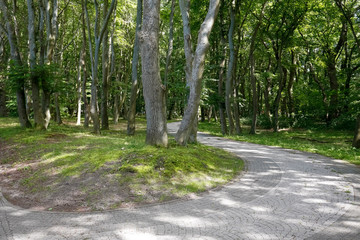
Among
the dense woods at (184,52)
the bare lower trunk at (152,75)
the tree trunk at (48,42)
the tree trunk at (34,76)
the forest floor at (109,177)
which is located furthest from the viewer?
the tree trunk at (48,42)

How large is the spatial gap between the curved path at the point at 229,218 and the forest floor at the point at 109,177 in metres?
0.41

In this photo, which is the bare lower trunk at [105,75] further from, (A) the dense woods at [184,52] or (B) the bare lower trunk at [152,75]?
(B) the bare lower trunk at [152,75]

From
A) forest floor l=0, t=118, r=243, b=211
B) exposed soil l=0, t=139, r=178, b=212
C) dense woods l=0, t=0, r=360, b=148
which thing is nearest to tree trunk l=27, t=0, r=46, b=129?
dense woods l=0, t=0, r=360, b=148

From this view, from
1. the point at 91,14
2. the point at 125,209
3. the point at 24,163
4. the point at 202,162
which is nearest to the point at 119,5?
the point at 91,14

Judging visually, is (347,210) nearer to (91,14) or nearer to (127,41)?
(91,14)

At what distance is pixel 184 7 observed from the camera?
9906 millimetres

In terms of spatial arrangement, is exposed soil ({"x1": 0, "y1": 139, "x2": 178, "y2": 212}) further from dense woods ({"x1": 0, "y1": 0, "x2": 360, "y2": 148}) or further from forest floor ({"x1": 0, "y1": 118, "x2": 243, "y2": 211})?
dense woods ({"x1": 0, "y1": 0, "x2": 360, "y2": 148})

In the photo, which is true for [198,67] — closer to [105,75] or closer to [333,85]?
[105,75]

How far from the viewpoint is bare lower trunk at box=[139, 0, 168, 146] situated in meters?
7.36

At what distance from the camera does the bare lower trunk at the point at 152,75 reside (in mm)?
7359

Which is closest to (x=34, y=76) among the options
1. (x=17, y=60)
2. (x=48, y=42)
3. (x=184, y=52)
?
(x=17, y=60)

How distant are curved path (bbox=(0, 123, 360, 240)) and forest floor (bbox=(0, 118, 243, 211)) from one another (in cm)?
41

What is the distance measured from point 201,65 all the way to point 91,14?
647 inches


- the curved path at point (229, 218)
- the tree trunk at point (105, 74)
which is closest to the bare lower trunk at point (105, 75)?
the tree trunk at point (105, 74)
